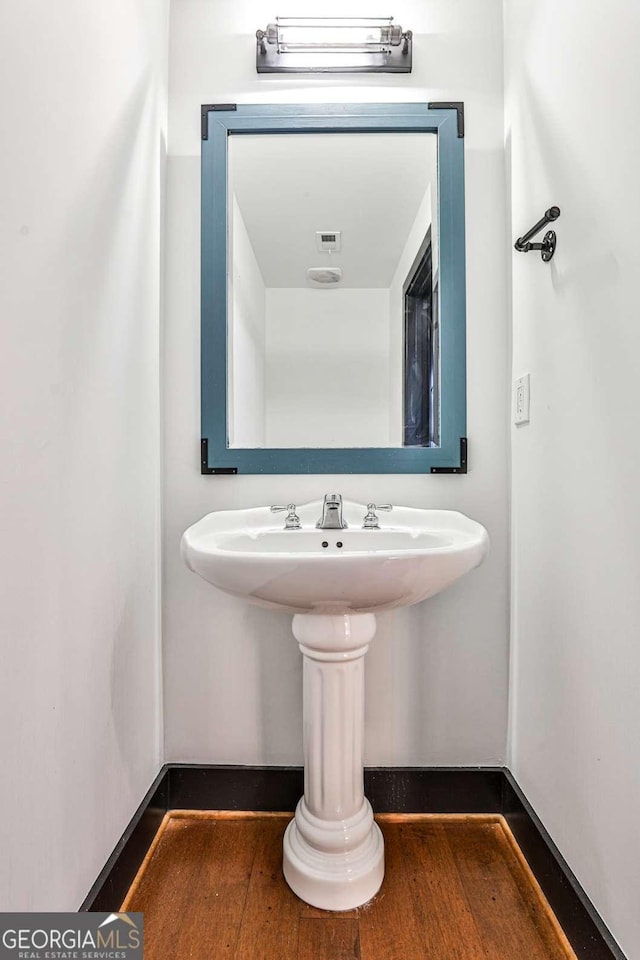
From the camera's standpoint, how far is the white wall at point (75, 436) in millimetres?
713

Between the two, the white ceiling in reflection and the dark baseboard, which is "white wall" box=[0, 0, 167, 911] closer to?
the dark baseboard

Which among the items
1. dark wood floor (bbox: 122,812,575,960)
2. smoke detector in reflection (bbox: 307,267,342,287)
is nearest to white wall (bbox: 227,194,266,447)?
smoke detector in reflection (bbox: 307,267,342,287)

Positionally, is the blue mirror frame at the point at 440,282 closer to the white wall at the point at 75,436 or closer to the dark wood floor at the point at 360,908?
the white wall at the point at 75,436

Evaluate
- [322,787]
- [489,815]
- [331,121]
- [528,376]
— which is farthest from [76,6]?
[489,815]

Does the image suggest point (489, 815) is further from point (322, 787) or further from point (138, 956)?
point (138, 956)

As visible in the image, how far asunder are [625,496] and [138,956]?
111 centimetres

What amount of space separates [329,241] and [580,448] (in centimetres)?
85

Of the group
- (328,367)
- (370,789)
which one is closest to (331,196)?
(328,367)

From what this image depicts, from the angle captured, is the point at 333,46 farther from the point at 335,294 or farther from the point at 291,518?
the point at 291,518

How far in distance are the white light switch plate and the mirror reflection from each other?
0.19 meters

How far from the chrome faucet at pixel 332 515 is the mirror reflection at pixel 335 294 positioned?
0.19m

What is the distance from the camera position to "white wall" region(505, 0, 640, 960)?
798 millimetres

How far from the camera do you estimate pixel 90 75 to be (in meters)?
0.94

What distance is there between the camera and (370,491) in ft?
4.30
